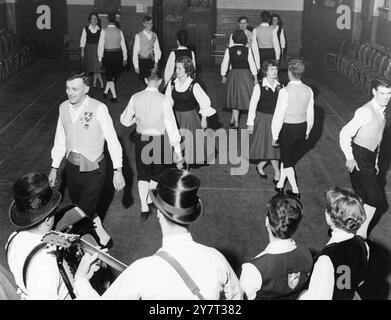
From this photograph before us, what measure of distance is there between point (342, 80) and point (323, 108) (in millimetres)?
2598

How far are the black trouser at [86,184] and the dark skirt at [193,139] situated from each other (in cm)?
190

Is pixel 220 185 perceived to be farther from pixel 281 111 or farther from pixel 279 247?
pixel 279 247

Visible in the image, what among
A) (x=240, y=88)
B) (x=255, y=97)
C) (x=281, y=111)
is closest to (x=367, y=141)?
(x=281, y=111)

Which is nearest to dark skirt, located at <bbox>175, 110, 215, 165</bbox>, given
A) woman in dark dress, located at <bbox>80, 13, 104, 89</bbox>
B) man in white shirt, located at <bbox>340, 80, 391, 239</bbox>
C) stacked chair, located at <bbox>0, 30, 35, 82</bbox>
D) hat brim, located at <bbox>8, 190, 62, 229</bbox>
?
man in white shirt, located at <bbox>340, 80, 391, 239</bbox>

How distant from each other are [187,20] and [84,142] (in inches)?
372

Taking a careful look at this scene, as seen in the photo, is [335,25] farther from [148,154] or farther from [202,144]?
[148,154]

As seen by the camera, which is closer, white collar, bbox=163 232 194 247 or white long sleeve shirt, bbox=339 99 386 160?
white collar, bbox=163 232 194 247

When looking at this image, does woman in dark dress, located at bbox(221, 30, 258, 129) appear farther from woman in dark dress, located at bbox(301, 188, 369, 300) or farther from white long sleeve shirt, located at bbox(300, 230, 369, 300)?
white long sleeve shirt, located at bbox(300, 230, 369, 300)

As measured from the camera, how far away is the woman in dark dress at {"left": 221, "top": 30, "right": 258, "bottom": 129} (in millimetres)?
8602

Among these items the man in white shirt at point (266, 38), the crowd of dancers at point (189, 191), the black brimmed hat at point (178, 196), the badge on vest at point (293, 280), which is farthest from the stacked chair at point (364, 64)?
the black brimmed hat at point (178, 196)

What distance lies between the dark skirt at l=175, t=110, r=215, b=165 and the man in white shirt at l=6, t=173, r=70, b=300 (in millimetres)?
3604
